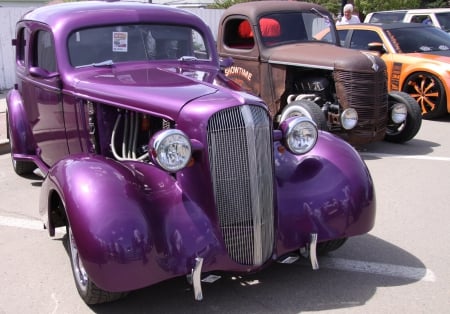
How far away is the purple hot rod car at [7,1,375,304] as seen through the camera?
2.86 metres

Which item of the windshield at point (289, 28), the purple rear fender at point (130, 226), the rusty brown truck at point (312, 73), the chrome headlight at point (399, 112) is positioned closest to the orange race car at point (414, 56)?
the windshield at point (289, 28)

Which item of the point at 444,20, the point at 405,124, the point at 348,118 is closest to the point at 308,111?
the point at 348,118

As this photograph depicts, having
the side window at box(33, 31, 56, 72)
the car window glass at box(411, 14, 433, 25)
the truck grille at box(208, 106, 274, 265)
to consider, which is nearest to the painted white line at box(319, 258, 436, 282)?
the truck grille at box(208, 106, 274, 265)

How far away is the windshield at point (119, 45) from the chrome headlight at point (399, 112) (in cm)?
371

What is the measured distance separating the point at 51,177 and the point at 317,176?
1.69m

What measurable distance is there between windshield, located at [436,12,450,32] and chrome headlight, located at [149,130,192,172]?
1221 cm

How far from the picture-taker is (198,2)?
29062 millimetres

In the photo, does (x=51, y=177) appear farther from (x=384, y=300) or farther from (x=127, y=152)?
(x=384, y=300)

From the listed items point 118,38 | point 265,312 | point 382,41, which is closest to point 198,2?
point 382,41

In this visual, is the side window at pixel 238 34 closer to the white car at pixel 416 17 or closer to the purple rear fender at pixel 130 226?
the purple rear fender at pixel 130 226

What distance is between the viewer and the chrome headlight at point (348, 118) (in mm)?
6422

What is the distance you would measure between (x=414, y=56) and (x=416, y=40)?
545 millimetres

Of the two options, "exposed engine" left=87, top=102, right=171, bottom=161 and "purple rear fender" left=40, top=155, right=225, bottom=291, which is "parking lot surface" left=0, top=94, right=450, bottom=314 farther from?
"exposed engine" left=87, top=102, right=171, bottom=161

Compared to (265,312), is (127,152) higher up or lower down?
higher up
